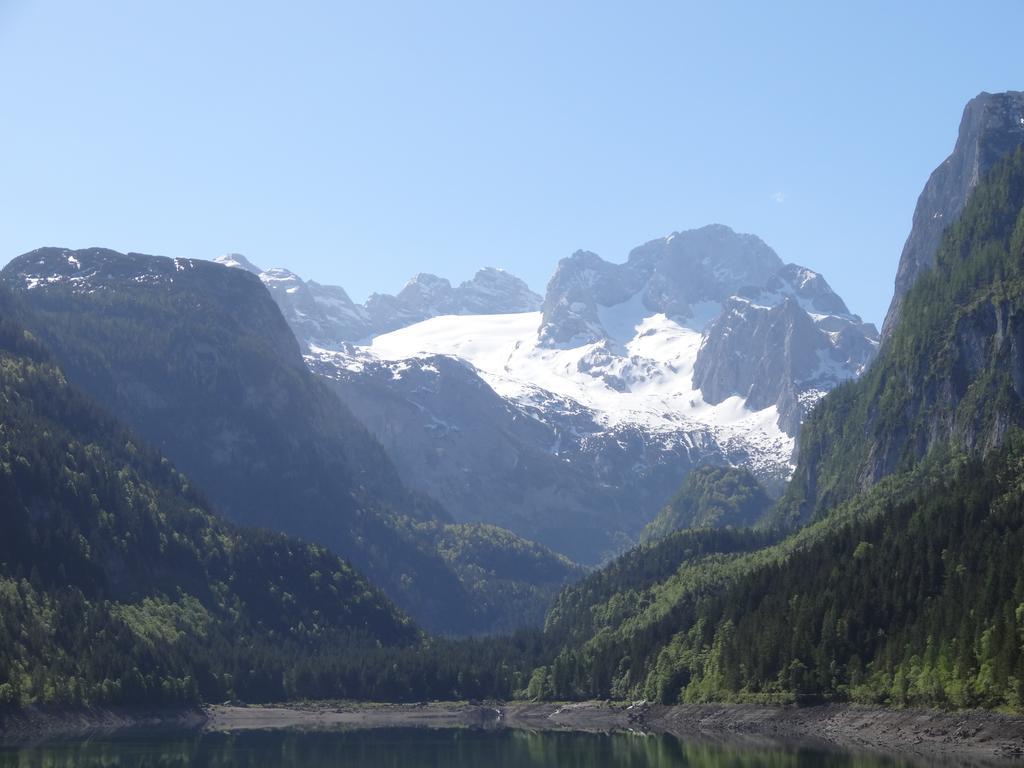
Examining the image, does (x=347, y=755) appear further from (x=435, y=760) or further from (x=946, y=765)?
(x=946, y=765)

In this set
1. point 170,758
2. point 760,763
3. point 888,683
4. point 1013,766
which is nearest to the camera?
point 1013,766

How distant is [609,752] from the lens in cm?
19200

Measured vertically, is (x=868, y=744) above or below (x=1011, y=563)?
below

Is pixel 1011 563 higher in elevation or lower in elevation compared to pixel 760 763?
higher

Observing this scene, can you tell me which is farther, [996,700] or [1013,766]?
[996,700]

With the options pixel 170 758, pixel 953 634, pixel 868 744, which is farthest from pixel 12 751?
pixel 953 634

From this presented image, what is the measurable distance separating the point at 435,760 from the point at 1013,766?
72.2 meters

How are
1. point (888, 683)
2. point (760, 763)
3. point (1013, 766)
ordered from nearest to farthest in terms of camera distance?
1. point (1013, 766)
2. point (760, 763)
3. point (888, 683)

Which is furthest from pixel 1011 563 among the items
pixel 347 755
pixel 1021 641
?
pixel 347 755

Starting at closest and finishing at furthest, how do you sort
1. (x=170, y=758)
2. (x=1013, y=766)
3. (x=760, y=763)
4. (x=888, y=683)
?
1. (x=1013, y=766)
2. (x=760, y=763)
3. (x=170, y=758)
4. (x=888, y=683)

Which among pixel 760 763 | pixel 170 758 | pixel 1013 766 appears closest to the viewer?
pixel 1013 766

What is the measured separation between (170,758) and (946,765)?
90819 millimetres

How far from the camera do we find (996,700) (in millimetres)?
171750

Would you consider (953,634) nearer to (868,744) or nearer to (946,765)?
(868,744)
